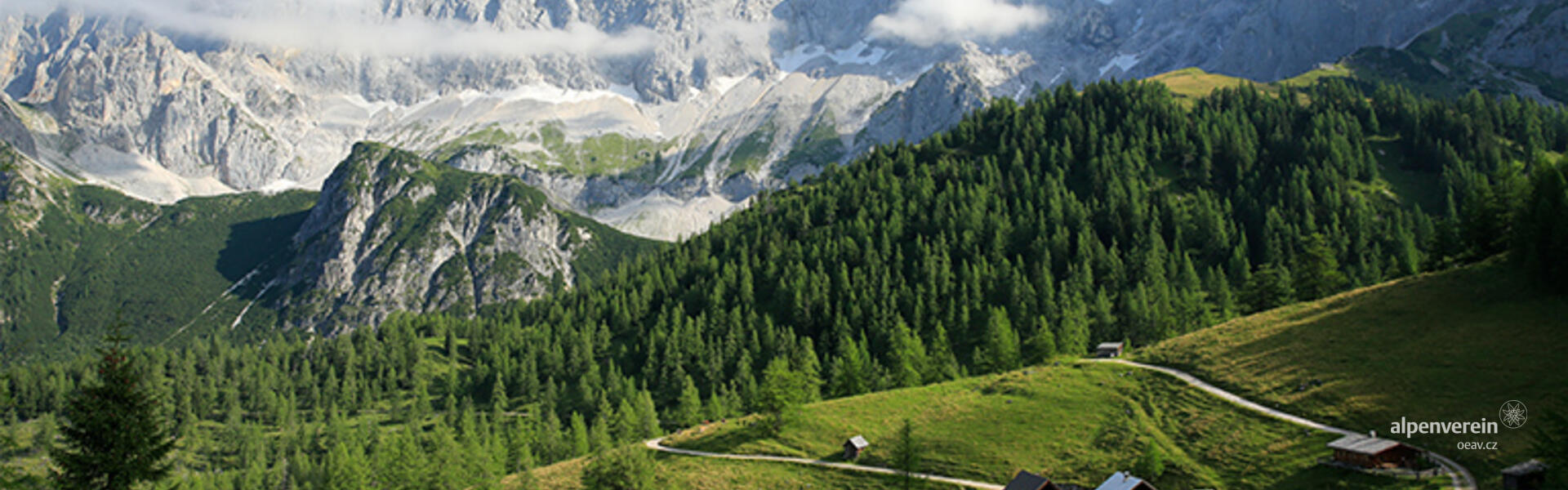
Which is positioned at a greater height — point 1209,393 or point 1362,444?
point 1209,393

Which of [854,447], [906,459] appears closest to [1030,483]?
[906,459]

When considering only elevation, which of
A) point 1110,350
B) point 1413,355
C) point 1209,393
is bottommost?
point 1209,393

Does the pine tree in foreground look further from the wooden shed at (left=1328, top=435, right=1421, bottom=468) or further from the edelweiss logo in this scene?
the edelweiss logo

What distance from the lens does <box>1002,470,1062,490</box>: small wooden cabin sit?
66.2m

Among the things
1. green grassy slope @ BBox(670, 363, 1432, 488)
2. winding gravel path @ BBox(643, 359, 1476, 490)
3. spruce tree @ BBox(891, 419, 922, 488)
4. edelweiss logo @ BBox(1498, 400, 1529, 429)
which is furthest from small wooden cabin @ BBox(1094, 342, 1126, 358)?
edelweiss logo @ BBox(1498, 400, 1529, 429)

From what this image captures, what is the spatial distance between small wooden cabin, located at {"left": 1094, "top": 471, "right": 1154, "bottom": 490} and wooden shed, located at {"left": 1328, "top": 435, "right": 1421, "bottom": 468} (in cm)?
1269

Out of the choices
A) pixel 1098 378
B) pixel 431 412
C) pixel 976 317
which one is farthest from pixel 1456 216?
pixel 431 412

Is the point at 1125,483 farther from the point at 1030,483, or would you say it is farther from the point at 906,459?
the point at 906,459

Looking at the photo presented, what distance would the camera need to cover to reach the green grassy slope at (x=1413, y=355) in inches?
2576

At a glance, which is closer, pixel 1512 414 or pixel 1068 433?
pixel 1512 414

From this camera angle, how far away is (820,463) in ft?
290

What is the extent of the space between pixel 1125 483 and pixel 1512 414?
85.3 feet

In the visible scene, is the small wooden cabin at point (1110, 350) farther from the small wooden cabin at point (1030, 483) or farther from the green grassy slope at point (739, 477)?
the small wooden cabin at point (1030, 483)

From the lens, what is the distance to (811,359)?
15662 cm
